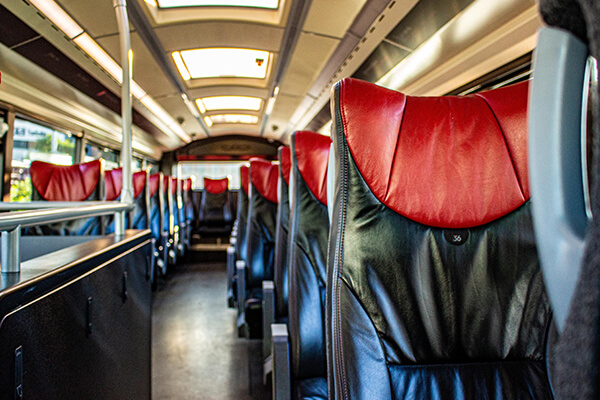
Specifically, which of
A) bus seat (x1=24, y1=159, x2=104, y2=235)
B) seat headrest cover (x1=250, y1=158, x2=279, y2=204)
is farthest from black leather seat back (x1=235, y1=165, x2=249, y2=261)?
bus seat (x1=24, y1=159, x2=104, y2=235)

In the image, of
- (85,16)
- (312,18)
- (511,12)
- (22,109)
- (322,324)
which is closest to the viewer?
(322,324)

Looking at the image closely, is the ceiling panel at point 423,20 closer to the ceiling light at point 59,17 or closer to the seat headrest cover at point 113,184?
the ceiling light at point 59,17

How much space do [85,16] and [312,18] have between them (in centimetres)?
190

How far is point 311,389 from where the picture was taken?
1443 mm

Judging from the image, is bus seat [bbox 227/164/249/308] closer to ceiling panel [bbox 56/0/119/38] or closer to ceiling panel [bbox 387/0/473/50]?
ceiling panel [bbox 56/0/119/38]

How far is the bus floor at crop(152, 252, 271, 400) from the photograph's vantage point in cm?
247

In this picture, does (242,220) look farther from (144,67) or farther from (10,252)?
(10,252)

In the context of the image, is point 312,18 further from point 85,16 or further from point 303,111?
point 303,111

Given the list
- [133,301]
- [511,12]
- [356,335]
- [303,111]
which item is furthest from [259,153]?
[356,335]

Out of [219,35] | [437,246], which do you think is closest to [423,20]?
[219,35]

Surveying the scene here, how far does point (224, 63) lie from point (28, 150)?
253 cm

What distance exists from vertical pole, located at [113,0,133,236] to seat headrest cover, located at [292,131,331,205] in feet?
2.73

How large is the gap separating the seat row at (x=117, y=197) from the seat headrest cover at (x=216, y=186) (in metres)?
0.39

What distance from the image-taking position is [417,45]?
3410 mm
